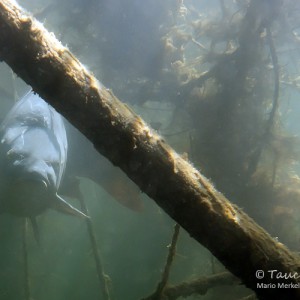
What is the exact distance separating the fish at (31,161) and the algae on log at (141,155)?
108 inches

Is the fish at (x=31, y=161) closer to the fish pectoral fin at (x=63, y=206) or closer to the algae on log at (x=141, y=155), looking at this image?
the fish pectoral fin at (x=63, y=206)

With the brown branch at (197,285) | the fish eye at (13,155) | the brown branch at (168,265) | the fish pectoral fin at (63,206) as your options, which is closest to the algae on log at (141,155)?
the brown branch at (168,265)

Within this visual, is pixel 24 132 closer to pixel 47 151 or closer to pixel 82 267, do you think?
pixel 47 151

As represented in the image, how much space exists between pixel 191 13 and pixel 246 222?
1724 cm

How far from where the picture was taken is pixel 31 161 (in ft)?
16.4

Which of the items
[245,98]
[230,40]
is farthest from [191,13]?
[245,98]

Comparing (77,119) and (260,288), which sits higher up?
(77,119)

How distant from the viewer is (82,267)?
2370 cm

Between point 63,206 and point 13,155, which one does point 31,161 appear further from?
point 63,206

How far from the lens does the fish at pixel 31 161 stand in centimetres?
491

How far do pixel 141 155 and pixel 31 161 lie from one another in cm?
330

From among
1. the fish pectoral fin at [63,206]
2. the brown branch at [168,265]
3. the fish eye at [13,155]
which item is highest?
the fish eye at [13,155]

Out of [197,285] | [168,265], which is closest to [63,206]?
[197,285]

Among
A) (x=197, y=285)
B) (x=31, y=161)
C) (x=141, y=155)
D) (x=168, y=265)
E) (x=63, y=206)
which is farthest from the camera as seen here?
(x=63, y=206)
